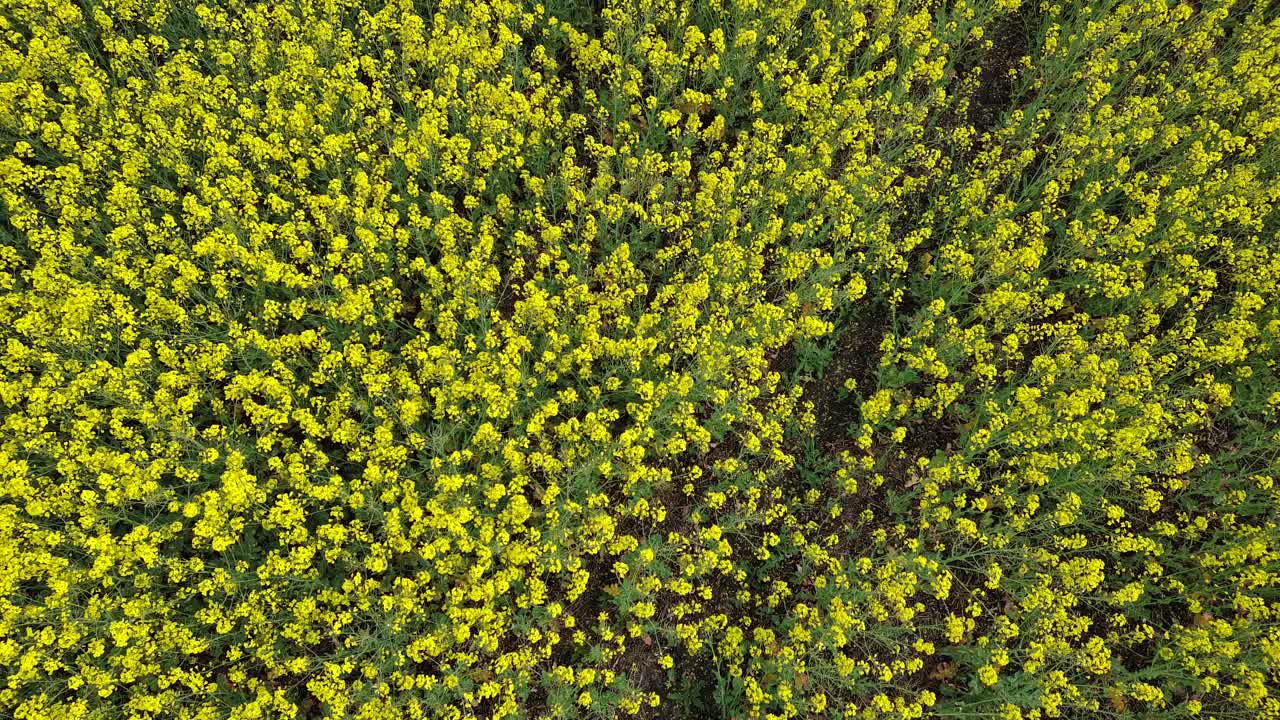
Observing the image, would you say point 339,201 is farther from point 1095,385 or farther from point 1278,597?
point 1278,597

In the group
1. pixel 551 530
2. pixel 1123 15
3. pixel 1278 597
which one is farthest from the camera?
pixel 1123 15

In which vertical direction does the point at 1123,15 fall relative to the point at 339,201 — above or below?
above

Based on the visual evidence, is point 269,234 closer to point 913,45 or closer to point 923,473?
point 923,473

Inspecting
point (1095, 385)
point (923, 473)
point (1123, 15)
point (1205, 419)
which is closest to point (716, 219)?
point (923, 473)

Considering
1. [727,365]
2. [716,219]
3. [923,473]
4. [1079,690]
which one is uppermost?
[716,219]

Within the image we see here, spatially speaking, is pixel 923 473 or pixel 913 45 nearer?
pixel 923 473

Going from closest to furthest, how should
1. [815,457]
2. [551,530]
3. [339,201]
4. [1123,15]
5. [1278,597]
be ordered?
[551,530] < [339,201] < [1278,597] < [815,457] < [1123,15]
